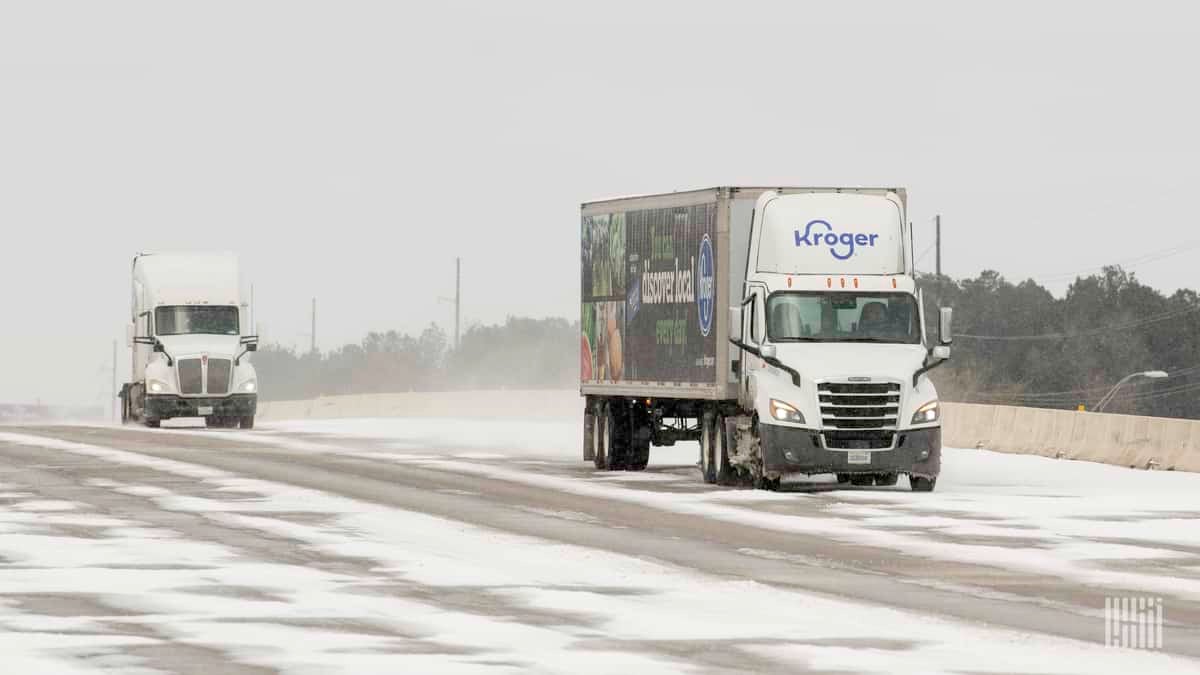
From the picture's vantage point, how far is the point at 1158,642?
13.9 meters

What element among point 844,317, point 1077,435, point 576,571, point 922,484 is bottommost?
point 576,571

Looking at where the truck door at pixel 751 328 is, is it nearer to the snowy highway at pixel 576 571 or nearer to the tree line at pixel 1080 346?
the snowy highway at pixel 576 571

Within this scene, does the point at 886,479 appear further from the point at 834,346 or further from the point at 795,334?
the point at 795,334

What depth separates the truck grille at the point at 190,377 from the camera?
54.5m

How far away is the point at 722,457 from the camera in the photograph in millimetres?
30672

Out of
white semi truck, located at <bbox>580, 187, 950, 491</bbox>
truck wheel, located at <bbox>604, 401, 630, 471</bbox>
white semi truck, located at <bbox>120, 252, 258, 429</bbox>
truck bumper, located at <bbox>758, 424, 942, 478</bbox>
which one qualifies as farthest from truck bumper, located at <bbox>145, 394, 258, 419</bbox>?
truck bumper, located at <bbox>758, 424, 942, 478</bbox>

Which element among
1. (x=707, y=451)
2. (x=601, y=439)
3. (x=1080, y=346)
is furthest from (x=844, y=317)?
(x=1080, y=346)

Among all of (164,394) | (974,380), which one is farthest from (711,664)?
(974,380)

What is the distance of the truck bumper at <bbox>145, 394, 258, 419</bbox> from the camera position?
54.9 metres

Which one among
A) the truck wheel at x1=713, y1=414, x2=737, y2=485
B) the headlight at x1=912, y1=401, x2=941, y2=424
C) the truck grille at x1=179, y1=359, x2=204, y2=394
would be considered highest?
the truck grille at x1=179, y1=359, x2=204, y2=394

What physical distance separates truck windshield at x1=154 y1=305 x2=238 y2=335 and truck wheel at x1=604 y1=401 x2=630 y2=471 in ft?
71.0

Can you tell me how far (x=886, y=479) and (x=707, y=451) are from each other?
2.54 m

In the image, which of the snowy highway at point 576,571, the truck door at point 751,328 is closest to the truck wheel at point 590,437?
the snowy highway at point 576,571

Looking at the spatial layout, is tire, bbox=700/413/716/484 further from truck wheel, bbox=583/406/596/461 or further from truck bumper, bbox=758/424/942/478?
truck wheel, bbox=583/406/596/461
